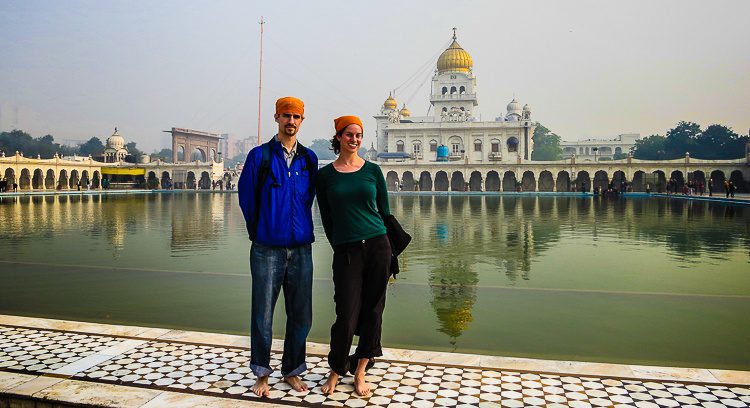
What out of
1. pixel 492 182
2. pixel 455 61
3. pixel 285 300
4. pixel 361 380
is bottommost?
pixel 361 380

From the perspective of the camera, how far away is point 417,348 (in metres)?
4.94

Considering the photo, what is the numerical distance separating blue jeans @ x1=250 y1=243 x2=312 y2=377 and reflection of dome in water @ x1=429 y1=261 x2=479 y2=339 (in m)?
1.89

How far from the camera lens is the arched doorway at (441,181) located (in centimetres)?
5557

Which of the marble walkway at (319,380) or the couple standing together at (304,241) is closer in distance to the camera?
the marble walkway at (319,380)

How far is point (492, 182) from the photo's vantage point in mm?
54969

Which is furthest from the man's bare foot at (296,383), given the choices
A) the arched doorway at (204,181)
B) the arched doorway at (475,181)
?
the arched doorway at (204,181)

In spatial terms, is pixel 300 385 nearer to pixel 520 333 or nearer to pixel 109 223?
pixel 520 333

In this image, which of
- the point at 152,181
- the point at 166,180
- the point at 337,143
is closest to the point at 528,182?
the point at 166,180

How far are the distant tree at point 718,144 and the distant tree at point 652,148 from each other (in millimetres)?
5337

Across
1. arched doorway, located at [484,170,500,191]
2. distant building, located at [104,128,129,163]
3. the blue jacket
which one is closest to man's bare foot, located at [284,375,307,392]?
the blue jacket

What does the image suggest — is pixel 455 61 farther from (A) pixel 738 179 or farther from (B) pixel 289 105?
(B) pixel 289 105

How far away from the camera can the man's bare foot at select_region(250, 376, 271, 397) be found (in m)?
3.56

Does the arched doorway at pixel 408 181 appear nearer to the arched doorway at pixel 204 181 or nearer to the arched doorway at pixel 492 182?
the arched doorway at pixel 492 182

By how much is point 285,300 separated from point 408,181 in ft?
170
